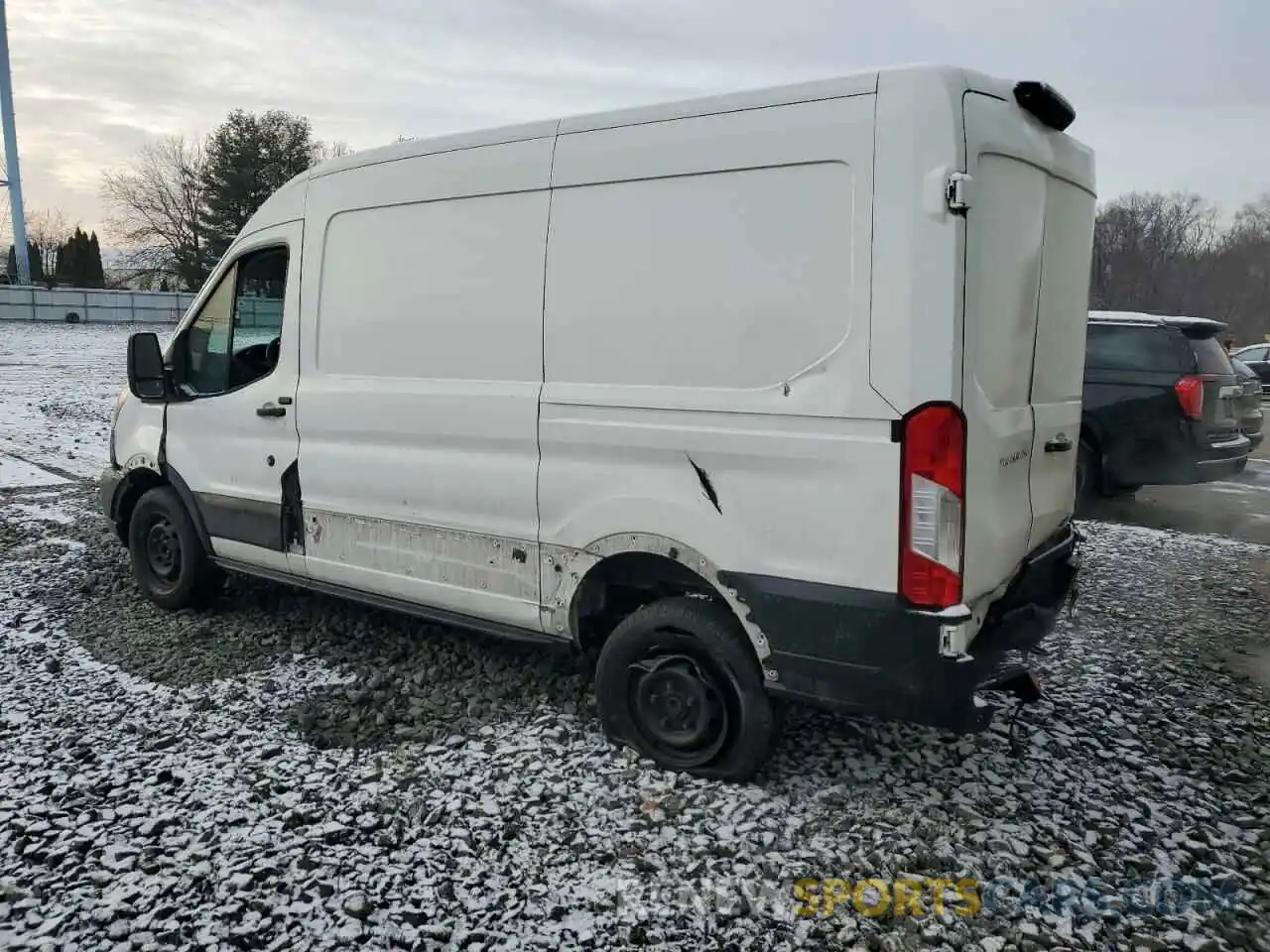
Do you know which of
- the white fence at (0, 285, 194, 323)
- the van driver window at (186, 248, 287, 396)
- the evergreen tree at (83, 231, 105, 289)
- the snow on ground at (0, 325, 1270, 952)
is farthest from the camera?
the evergreen tree at (83, 231, 105, 289)

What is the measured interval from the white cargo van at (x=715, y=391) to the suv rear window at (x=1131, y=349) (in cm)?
530

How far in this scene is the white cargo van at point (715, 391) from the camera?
9.95ft

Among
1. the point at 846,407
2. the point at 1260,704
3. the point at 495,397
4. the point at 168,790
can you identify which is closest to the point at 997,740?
the point at 1260,704

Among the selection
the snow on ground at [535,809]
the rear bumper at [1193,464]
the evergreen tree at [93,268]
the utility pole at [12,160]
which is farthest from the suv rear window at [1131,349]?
the evergreen tree at [93,268]

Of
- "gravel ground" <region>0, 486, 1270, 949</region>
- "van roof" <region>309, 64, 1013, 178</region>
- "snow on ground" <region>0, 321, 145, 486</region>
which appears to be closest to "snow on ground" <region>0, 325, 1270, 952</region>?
"gravel ground" <region>0, 486, 1270, 949</region>

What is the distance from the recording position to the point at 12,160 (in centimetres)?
4353

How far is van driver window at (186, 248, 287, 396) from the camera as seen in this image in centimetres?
489

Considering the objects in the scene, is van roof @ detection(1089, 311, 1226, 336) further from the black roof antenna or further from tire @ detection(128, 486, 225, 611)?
tire @ detection(128, 486, 225, 611)

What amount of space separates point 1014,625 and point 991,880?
89cm

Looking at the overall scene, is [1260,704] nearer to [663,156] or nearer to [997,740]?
[997,740]

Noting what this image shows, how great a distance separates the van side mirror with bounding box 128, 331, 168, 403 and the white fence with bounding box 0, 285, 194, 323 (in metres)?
37.0

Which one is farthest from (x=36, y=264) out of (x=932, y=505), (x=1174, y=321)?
(x=932, y=505)

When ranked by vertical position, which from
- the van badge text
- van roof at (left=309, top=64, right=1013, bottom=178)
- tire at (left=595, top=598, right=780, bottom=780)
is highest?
van roof at (left=309, top=64, right=1013, bottom=178)

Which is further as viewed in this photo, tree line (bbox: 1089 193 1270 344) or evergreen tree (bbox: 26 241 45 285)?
tree line (bbox: 1089 193 1270 344)
